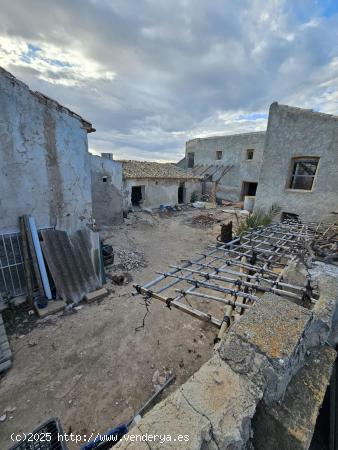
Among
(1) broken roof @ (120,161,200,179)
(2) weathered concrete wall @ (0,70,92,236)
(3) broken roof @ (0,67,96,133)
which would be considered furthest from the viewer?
(1) broken roof @ (120,161,200,179)

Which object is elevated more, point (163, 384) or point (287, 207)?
point (287, 207)

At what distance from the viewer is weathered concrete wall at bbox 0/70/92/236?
15.2ft

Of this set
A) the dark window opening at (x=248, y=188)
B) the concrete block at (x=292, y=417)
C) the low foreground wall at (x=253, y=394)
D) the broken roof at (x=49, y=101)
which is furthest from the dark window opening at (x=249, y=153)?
the concrete block at (x=292, y=417)

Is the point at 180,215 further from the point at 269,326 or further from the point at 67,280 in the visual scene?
the point at 269,326

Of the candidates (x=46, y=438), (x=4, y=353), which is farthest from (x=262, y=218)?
(x=4, y=353)

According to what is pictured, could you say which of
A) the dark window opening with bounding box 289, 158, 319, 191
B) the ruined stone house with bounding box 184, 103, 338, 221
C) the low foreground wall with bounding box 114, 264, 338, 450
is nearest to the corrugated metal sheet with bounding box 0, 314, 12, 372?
the low foreground wall with bounding box 114, 264, 338, 450

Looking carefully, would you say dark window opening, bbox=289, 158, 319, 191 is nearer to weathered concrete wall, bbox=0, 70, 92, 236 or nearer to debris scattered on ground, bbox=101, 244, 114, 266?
debris scattered on ground, bbox=101, 244, 114, 266

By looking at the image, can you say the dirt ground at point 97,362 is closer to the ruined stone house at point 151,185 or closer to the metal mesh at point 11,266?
the metal mesh at point 11,266

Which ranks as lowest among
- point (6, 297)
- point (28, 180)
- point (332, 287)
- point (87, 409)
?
point (87, 409)

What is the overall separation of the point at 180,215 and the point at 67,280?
11851 mm

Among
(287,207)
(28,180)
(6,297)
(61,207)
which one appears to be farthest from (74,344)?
(287,207)

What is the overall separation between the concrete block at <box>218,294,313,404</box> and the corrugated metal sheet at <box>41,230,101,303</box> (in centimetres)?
533

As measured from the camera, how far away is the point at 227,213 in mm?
16844

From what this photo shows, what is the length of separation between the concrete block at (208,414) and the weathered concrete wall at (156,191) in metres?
14.1
